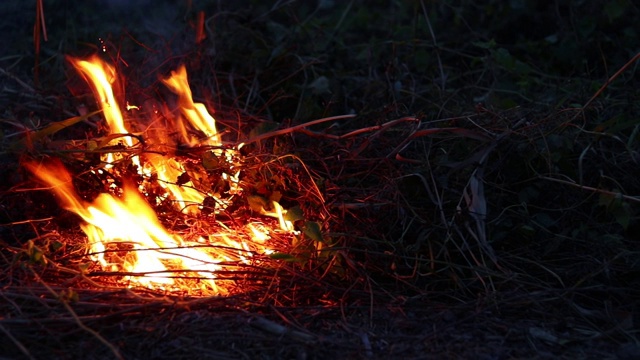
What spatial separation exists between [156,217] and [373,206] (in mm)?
890

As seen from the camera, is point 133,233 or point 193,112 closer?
point 133,233

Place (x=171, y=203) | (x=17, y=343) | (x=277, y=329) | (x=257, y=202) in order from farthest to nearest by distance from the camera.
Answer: (x=171, y=203) < (x=257, y=202) < (x=277, y=329) < (x=17, y=343)

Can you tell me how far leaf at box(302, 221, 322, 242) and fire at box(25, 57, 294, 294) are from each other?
0.87 feet

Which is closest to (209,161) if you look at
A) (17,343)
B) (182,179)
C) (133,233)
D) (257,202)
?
(182,179)

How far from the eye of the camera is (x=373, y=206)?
3.08 m

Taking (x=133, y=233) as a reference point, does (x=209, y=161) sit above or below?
above

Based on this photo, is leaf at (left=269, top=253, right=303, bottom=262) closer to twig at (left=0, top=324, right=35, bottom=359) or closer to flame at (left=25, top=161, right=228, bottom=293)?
→ flame at (left=25, top=161, right=228, bottom=293)

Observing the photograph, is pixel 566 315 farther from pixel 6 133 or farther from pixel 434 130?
pixel 6 133

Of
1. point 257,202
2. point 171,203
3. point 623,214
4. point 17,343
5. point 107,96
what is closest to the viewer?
point 17,343

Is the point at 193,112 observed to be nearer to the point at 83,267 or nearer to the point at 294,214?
the point at 294,214

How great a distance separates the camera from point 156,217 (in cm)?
319

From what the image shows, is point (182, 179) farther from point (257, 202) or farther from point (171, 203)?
point (257, 202)

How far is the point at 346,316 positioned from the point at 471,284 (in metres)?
0.53

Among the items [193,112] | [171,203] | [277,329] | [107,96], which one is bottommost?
[277,329]
